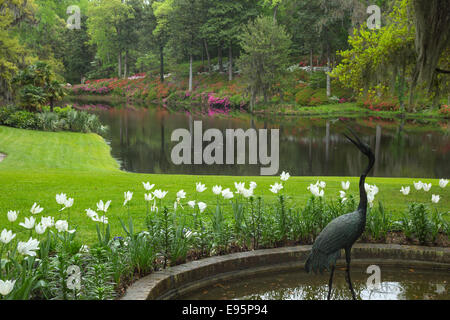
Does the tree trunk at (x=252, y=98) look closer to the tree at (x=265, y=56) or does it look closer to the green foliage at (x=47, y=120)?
the tree at (x=265, y=56)

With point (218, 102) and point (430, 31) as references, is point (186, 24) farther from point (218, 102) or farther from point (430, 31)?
point (430, 31)

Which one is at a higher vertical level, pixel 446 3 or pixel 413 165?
pixel 446 3

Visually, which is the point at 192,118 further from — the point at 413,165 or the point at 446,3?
the point at 446,3

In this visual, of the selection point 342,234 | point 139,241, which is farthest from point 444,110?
Result: point 139,241

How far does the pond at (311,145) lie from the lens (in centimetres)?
1666

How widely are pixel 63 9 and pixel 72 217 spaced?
258 feet

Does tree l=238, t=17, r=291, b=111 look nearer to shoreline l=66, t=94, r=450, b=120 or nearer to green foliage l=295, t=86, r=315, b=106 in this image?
shoreline l=66, t=94, r=450, b=120

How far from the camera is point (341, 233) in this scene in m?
3.37

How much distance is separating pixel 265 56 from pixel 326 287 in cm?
4028

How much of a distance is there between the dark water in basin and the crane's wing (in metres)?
0.90

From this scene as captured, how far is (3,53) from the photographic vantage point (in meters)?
25.5

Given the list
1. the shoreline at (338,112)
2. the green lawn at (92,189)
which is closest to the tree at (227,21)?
the shoreline at (338,112)

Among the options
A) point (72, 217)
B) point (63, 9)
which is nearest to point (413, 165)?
point (72, 217)
